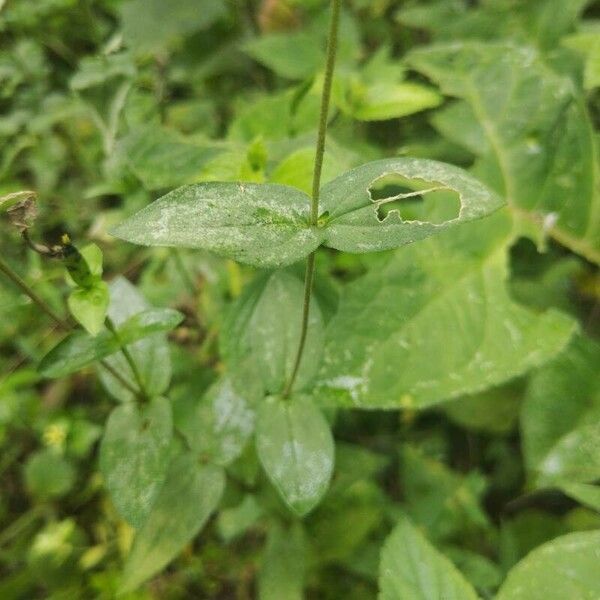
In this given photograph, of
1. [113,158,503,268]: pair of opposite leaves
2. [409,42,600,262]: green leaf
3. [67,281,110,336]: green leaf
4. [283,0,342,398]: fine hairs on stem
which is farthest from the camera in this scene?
[409,42,600,262]: green leaf

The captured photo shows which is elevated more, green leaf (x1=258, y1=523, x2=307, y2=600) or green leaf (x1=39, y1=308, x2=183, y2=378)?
green leaf (x1=39, y1=308, x2=183, y2=378)

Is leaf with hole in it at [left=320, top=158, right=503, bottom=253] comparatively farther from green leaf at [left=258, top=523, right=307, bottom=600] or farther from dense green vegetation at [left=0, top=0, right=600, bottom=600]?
green leaf at [left=258, top=523, right=307, bottom=600]

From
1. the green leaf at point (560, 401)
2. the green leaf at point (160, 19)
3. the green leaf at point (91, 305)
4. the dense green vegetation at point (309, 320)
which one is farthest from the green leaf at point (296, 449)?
the green leaf at point (160, 19)

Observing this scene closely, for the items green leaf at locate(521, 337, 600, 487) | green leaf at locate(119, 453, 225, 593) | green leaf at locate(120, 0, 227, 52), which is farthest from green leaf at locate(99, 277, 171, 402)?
green leaf at locate(120, 0, 227, 52)

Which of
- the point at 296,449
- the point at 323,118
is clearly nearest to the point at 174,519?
the point at 296,449

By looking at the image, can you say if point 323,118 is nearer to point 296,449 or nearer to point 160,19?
point 296,449

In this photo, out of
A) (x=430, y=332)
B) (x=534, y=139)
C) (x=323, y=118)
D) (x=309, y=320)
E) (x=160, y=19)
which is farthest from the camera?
(x=160, y=19)
